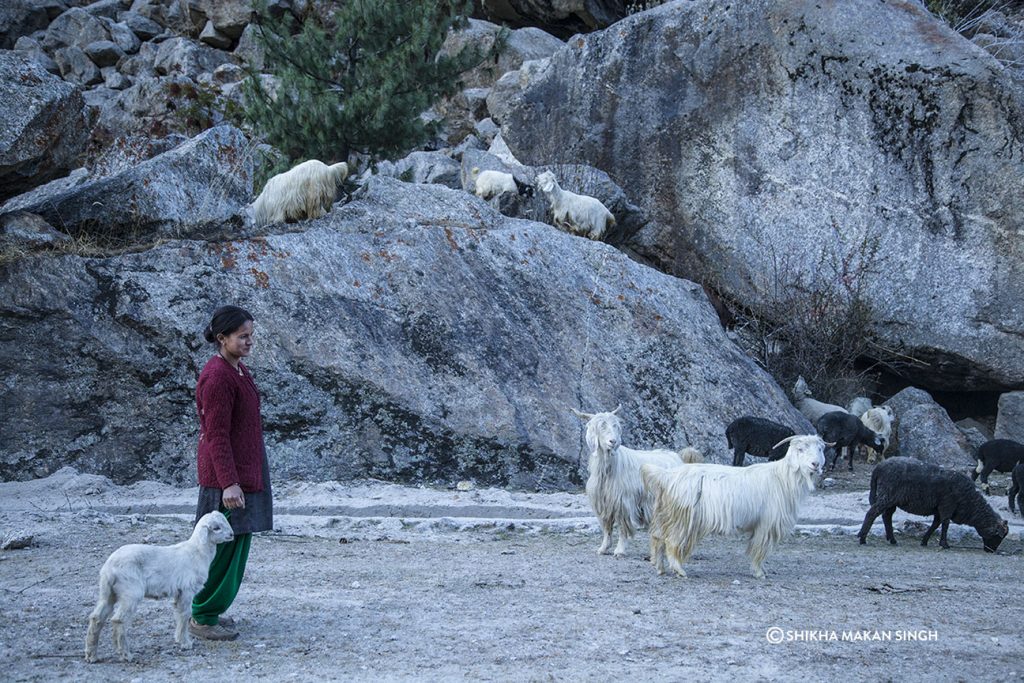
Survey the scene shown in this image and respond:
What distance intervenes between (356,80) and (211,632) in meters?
12.6

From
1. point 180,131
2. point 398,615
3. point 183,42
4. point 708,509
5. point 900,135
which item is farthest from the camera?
point 183,42

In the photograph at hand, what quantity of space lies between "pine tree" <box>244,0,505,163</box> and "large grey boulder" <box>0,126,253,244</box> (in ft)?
13.8

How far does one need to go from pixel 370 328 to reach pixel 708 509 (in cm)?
424

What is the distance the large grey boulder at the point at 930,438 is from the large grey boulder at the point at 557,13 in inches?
623

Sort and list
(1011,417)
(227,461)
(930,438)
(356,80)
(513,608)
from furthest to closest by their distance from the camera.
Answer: (356,80) → (1011,417) → (930,438) → (513,608) → (227,461)

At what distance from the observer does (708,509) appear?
6.98m

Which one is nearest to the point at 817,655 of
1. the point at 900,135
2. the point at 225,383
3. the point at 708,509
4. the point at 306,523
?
the point at 708,509

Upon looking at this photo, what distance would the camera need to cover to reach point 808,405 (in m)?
13.4

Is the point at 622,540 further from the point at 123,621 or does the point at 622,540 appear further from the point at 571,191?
the point at 571,191

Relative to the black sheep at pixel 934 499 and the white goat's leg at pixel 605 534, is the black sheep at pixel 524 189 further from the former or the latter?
the white goat's leg at pixel 605 534

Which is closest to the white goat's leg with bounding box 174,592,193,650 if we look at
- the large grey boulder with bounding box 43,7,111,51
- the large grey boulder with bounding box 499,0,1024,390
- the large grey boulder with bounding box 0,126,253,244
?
the large grey boulder with bounding box 0,126,253,244

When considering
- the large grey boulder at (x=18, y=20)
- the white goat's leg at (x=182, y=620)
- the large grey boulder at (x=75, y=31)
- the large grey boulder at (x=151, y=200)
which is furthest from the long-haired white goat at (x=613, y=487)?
the large grey boulder at (x=18, y=20)

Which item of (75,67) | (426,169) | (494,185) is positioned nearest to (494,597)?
(494,185)

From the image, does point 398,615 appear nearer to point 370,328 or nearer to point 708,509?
point 708,509
